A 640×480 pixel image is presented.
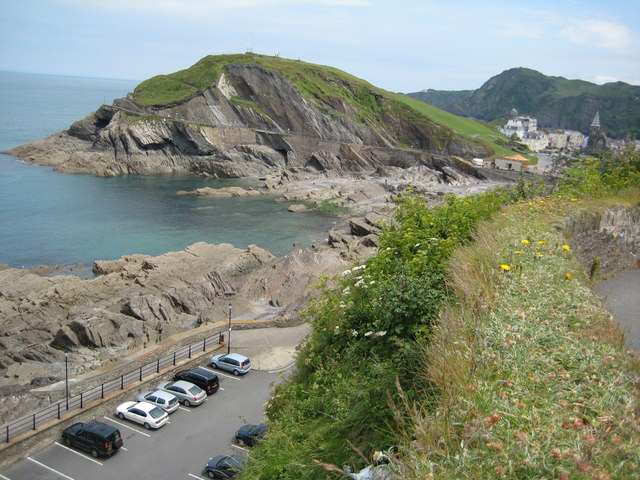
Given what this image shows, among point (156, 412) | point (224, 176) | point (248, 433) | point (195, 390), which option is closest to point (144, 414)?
point (156, 412)

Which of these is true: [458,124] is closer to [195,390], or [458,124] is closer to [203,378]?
[203,378]

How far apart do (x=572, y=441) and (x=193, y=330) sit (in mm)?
21470

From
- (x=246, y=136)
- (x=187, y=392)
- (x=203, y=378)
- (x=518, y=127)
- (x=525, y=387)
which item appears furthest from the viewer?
(x=518, y=127)

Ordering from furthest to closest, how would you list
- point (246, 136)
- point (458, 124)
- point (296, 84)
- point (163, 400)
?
point (458, 124), point (296, 84), point (246, 136), point (163, 400)

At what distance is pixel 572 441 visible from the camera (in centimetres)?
396

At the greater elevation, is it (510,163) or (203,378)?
(510,163)

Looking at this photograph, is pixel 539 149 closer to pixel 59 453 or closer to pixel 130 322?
pixel 130 322

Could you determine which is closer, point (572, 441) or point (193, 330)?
point (572, 441)

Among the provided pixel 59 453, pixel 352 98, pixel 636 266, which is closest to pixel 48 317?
Result: pixel 59 453

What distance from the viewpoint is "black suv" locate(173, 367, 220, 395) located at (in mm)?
17500

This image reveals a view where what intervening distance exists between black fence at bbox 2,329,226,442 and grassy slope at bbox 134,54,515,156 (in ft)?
276

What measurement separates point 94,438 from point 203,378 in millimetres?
4219

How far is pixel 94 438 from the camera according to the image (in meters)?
14.0

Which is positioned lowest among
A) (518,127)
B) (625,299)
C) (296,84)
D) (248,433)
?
(248,433)
